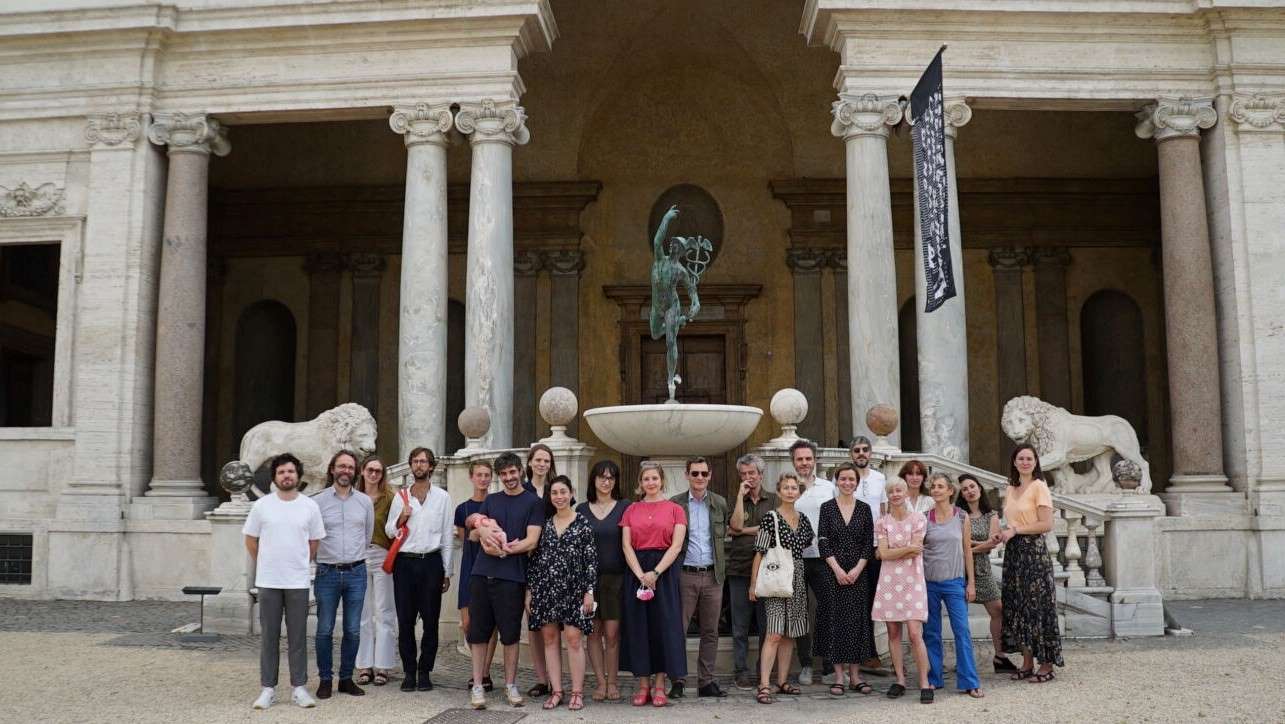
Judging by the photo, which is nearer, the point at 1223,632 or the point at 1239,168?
the point at 1223,632

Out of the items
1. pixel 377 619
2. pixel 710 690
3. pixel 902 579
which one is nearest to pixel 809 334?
pixel 902 579

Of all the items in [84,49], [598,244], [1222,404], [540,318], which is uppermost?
[84,49]

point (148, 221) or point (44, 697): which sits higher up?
point (148, 221)

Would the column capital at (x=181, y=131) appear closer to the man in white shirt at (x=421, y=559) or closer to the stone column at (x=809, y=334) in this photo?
the man in white shirt at (x=421, y=559)

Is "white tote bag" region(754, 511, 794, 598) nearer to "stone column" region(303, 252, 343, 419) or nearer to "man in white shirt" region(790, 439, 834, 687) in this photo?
"man in white shirt" region(790, 439, 834, 687)

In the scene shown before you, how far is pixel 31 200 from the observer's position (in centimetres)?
1625

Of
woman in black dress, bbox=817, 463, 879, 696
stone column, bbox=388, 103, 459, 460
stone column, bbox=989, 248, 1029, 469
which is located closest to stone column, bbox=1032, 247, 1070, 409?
stone column, bbox=989, 248, 1029, 469

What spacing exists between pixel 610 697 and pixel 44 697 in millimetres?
A: 4071

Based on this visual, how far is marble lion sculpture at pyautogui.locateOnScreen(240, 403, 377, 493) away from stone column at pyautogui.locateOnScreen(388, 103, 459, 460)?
62cm

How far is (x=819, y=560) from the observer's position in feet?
27.2

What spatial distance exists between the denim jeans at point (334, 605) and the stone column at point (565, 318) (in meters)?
12.2

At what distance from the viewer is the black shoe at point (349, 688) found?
8219mm

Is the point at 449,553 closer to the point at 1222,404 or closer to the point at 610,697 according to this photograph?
the point at 610,697

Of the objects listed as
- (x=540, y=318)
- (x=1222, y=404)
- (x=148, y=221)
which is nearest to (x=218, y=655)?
(x=148, y=221)
